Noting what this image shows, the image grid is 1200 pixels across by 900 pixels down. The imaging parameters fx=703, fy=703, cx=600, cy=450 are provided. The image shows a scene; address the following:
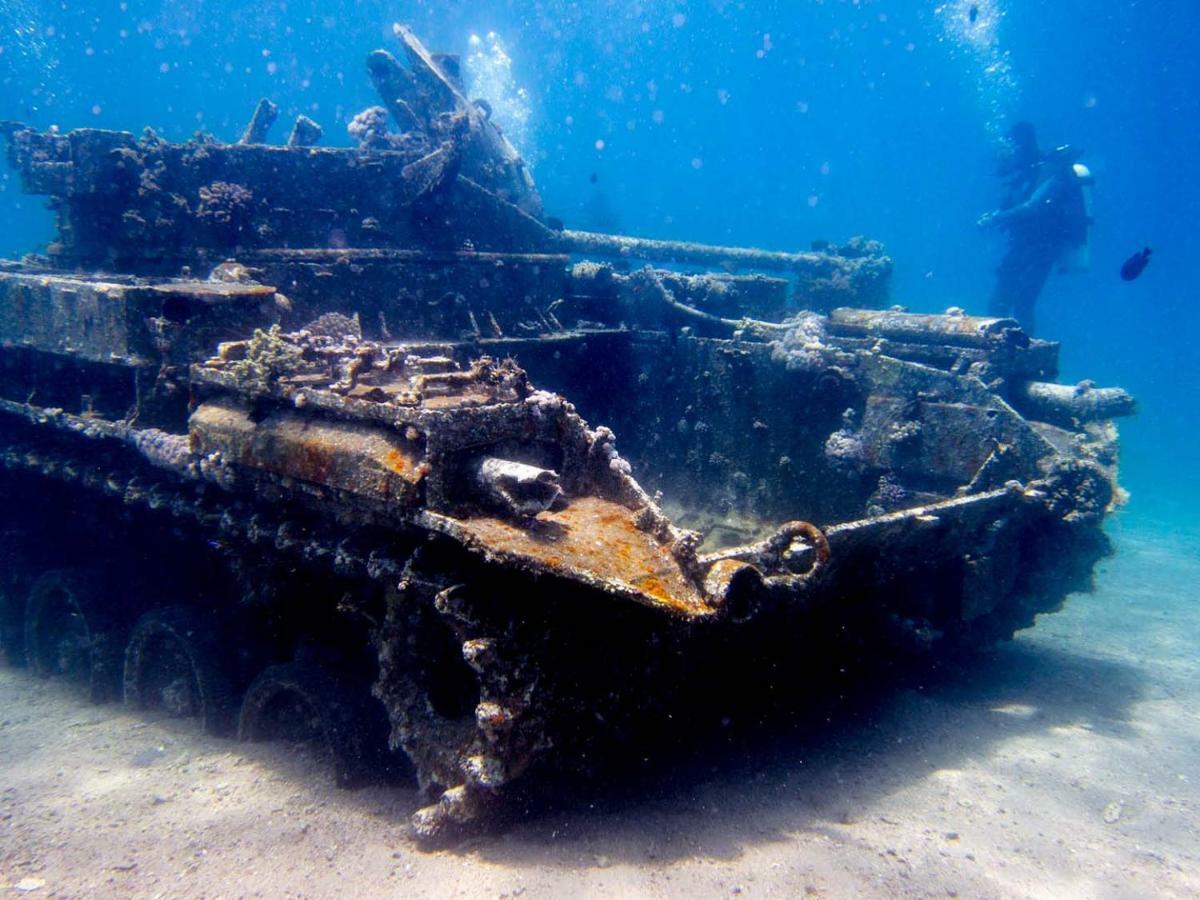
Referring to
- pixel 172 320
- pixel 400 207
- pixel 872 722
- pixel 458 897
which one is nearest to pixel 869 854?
pixel 872 722

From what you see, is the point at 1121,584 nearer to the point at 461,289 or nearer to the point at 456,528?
the point at 461,289

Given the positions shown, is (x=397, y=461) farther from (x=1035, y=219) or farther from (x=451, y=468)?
(x=1035, y=219)

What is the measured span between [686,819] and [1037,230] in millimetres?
22459

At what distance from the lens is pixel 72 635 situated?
6.66 meters

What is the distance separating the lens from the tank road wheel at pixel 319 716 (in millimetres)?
4648

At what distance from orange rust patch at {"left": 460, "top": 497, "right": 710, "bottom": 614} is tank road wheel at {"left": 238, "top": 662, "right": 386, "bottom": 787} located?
1818mm

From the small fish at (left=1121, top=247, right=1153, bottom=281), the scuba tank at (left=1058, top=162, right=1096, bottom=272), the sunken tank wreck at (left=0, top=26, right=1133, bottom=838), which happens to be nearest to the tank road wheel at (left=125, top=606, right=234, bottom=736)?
the sunken tank wreck at (left=0, top=26, right=1133, bottom=838)

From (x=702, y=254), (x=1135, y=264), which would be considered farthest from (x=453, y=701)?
(x=1135, y=264)

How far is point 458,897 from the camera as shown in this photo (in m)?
3.52

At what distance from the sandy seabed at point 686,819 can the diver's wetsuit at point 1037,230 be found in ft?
57.5

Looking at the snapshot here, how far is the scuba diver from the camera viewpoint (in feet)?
65.7

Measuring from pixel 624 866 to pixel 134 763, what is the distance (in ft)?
12.2

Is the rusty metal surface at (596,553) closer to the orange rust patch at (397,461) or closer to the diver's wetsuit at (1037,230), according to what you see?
the orange rust patch at (397,461)

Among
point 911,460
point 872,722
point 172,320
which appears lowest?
point 872,722
